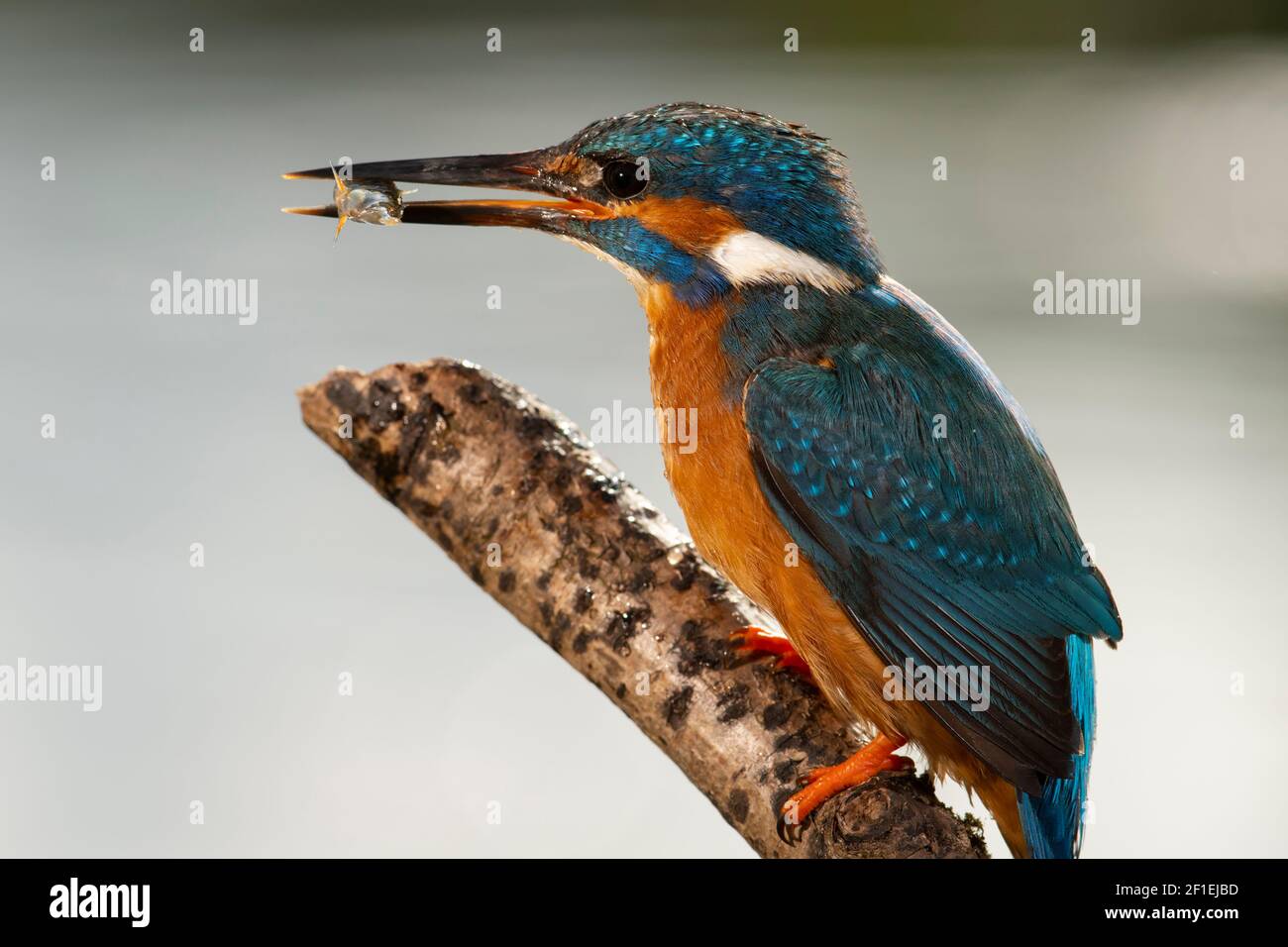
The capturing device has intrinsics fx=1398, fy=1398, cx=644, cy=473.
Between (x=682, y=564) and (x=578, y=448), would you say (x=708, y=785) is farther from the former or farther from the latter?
(x=578, y=448)

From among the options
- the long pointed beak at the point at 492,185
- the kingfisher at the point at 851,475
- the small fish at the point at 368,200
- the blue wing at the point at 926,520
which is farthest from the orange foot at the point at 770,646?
the small fish at the point at 368,200

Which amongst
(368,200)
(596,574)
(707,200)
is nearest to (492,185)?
(368,200)

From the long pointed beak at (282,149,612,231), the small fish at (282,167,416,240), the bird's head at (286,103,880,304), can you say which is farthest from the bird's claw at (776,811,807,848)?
the small fish at (282,167,416,240)

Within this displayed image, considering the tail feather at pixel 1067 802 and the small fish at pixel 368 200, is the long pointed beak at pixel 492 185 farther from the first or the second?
the tail feather at pixel 1067 802

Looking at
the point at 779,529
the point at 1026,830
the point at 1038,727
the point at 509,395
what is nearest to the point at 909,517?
the point at 779,529

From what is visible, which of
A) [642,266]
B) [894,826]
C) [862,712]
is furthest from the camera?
[642,266]

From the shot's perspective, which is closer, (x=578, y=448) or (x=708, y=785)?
(x=708, y=785)

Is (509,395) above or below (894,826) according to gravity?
above
